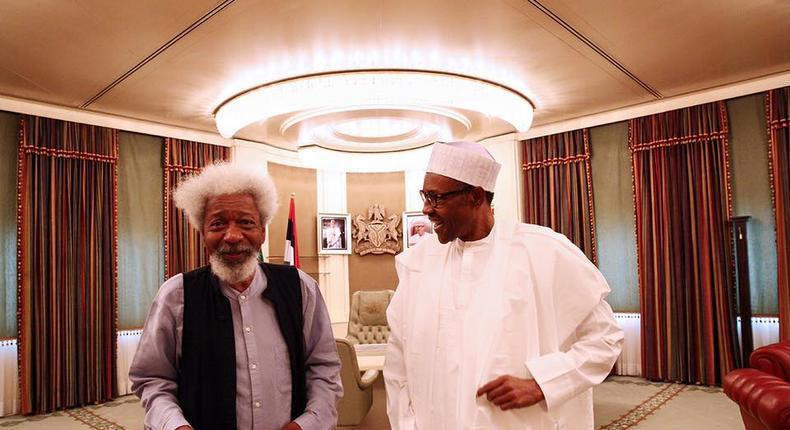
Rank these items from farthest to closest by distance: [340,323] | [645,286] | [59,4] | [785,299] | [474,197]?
[340,323] → [645,286] → [785,299] → [59,4] → [474,197]

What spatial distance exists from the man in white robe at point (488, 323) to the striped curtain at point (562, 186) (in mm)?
5165

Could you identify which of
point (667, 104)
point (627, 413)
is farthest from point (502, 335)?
point (667, 104)

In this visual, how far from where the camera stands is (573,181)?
686 centimetres

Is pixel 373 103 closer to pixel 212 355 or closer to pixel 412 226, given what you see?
pixel 412 226

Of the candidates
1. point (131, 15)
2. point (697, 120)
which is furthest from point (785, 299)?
point (131, 15)

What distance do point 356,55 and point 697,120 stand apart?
Result: 12.5 ft

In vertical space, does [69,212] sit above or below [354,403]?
above

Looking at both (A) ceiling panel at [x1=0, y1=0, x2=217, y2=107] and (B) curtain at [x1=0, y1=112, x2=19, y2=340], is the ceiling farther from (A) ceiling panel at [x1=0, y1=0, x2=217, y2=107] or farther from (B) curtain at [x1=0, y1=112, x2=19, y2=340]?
(B) curtain at [x1=0, y1=112, x2=19, y2=340]

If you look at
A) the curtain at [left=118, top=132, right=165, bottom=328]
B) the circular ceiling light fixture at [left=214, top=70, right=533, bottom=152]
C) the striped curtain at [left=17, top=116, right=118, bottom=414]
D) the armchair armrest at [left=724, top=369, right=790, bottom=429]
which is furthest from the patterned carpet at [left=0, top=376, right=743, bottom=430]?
the circular ceiling light fixture at [left=214, top=70, right=533, bottom=152]

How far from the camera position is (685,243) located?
5996 millimetres

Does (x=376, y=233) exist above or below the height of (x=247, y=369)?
above

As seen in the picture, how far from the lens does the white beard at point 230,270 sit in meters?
1.62

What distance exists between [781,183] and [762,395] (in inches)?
148

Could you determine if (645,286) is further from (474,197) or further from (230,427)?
(230,427)
